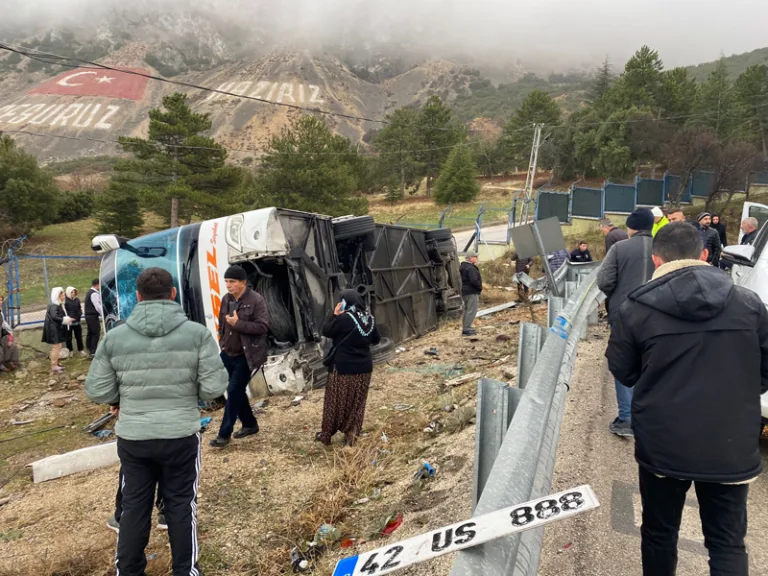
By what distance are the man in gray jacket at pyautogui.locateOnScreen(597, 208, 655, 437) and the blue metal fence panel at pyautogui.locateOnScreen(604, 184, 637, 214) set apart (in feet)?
71.0

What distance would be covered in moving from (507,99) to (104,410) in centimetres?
14954

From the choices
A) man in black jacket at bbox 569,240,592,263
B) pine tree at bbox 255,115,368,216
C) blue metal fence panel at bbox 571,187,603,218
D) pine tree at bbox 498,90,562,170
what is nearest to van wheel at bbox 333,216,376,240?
man in black jacket at bbox 569,240,592,263

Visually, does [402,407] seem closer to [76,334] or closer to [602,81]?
[76,334]

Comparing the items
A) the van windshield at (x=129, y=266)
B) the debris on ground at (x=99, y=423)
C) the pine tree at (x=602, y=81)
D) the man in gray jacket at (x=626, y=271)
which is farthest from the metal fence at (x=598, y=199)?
→ the pine tree at (x=602, y=81)

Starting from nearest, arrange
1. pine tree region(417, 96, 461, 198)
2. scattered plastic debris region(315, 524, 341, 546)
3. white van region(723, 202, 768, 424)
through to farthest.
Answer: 1. scattered plastic debris region(315, 524, 341, 546)
2. white van region(723, 202, 768, 424)
3. pine tree region(417, 96, 461, 198)

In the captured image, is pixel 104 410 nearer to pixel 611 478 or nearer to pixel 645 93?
pixel 611 478

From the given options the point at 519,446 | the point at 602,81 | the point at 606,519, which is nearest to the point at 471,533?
the point at 519,446

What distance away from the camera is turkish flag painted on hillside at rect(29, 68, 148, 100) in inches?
5438

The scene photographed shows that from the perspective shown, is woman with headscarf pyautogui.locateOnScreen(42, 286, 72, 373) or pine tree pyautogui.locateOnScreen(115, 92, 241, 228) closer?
woman with headscarf pyautogui.locateOnScreen(42, 286, 72, 373)

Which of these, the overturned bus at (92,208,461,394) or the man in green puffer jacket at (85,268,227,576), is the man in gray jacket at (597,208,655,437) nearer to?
the man in green puffer jacket at (85,268,227,576)

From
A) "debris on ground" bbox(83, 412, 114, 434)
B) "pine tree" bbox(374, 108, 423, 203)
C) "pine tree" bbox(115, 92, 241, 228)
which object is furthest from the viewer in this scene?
"pine tree" bbox(374, 108, 423, 203)

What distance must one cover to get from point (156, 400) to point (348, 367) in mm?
2210

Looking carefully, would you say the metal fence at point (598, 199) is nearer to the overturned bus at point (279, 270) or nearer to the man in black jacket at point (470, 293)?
the man in black jacket at point (470, 293)

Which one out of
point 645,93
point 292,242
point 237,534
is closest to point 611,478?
point 237,534
